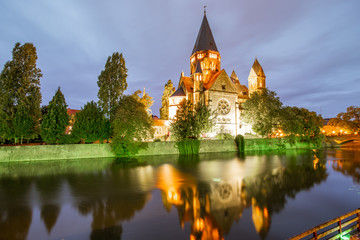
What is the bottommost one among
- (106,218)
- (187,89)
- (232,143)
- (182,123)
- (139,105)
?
(106,218)

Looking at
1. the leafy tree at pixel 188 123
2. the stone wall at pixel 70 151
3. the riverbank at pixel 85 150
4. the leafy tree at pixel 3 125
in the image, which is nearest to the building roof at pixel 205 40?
the leafy tree at pixel 188 123

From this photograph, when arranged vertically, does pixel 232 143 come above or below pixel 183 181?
above

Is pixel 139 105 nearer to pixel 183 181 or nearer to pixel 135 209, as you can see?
pixel 183 181

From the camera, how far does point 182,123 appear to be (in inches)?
1229

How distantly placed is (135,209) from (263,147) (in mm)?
33694

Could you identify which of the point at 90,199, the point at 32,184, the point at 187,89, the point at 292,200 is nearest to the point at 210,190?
the point at 292,200

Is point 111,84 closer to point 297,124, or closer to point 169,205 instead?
point 169,205

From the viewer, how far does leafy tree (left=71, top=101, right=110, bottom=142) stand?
2664cm

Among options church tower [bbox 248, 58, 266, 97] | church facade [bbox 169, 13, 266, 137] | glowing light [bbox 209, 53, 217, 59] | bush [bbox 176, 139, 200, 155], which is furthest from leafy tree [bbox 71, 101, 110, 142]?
church tower [bbox 248, 58, 266, 97]

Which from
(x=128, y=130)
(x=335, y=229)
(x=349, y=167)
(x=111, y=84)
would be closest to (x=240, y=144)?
(x=349, y=167)

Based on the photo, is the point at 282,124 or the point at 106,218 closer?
the point at 106,218

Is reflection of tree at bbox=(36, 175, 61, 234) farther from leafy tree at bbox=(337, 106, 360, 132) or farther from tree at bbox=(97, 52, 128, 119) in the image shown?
leafy tree at bbox=(337, 106, 360, 132)

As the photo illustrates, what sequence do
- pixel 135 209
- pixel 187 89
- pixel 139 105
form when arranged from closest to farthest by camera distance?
pixel 135 209, pixel 139 105, pixel 187 89

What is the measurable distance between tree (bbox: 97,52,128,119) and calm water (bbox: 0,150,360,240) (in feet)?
59.3
